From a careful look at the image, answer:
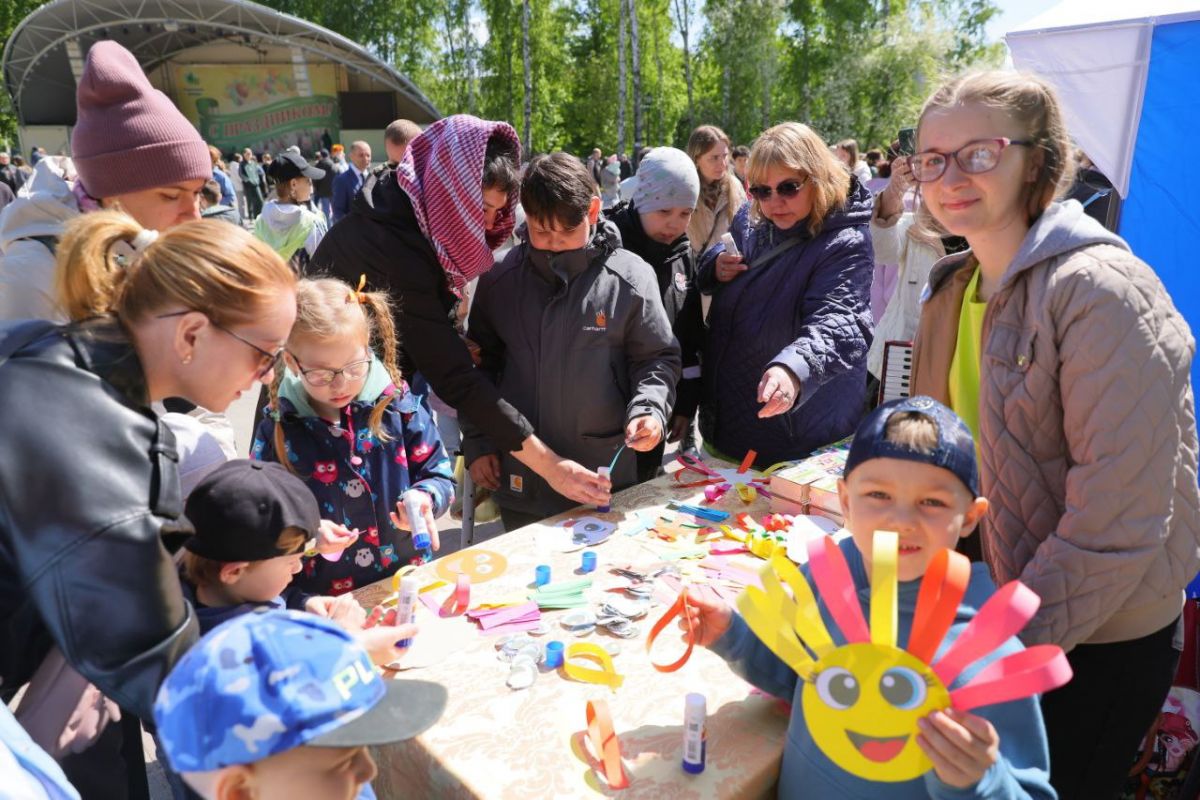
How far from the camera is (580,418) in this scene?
7.91 ft

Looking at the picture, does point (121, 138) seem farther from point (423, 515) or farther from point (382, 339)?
point (423, 515)

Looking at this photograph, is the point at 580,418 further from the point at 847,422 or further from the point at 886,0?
the point at 886,0

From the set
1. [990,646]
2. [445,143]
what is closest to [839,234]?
[445,143]

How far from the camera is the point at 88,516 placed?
38.1 inches

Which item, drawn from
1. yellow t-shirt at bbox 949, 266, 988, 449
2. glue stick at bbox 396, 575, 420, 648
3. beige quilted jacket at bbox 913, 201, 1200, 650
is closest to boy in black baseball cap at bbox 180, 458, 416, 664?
glue stick at bbox 396, 575, 420, 648

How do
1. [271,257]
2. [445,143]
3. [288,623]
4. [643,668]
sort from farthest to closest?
[445,143]
[643,668]
[271,257]
[288,623]

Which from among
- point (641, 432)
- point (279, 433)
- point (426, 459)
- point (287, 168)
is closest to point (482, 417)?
point (426, 459)

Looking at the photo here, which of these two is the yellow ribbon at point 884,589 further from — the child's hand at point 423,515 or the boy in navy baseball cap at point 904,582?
the child's hand at point 423,515

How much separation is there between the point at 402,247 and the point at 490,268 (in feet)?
1.02

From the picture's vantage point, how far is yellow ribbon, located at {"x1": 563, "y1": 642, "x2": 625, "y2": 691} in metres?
1.47

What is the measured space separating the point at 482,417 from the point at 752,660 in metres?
1.22

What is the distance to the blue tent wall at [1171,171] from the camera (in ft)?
9.50

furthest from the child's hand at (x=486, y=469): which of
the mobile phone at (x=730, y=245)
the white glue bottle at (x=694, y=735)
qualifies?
the white glue bottle at (x=694, y=735)

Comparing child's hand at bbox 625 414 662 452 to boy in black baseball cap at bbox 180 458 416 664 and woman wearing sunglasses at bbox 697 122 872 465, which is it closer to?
woman wearing sunglasses at bbox 697 122 872 465
